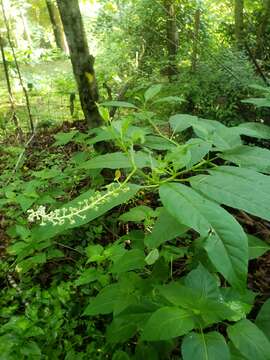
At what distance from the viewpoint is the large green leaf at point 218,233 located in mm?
907

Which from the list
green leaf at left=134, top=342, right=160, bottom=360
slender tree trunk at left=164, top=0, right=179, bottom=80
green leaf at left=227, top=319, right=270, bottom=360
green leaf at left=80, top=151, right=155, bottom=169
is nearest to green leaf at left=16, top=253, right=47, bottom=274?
green leaf at left=134, top=342, right=160, bottom=360

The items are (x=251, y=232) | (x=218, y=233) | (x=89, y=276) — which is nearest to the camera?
(x=218, y=233)

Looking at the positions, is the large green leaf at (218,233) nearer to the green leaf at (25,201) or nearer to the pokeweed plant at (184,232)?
the pokeweed plant at (184,232)

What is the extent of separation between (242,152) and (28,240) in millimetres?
1174

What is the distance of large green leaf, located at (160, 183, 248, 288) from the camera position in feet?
2.98

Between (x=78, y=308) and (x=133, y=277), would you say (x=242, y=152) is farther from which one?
(x=78, y=308)

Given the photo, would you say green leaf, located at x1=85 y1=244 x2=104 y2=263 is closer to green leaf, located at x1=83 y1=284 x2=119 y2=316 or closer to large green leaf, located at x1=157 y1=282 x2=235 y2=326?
green leaf, located at x1=83 y1=284 x2=119 y2=316

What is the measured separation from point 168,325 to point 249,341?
0.25 m

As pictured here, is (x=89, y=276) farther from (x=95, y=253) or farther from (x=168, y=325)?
(x=168, y=325)

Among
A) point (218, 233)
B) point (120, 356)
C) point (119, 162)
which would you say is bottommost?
point (120, 356)

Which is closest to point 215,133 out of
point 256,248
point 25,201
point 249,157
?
point 249,157

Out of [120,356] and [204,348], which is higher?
[204,348]

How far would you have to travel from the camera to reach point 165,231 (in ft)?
3.58

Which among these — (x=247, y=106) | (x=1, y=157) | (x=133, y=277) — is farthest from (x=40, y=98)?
(x=133, y=277)
